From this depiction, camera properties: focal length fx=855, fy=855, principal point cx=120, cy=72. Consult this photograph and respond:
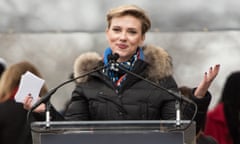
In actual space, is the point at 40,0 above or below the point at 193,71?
above

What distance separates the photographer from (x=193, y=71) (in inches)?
254

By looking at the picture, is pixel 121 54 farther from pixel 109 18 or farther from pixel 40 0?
pixel 40 0

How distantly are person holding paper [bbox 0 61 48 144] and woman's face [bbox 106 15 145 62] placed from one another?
204 cm

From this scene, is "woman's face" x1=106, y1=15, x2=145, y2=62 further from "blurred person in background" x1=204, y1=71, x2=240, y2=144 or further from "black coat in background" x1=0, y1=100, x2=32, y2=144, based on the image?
"blurred person in background" x1=204, y1=71, x2=240, y2=144

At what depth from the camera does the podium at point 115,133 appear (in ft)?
11.5

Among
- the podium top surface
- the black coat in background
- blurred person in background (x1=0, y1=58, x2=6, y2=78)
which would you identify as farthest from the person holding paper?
the podium top surface

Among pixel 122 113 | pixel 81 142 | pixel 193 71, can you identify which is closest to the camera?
pixel 81 142

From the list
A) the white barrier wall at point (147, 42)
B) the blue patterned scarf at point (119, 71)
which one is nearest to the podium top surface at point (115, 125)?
the blue patterned scarf at point (119, 71)

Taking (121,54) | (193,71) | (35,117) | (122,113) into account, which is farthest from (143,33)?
(193,71)

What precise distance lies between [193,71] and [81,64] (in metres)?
1.96

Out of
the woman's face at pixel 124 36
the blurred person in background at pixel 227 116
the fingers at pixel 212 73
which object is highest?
the woman's face at pixel 124 36

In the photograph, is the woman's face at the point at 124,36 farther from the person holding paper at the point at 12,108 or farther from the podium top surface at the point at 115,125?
the person holding paper at the point at 12,108

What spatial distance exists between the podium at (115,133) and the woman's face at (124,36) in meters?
0.84

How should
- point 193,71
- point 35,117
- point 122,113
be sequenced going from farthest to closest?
point 193,71, point 35,117, point 122,113
